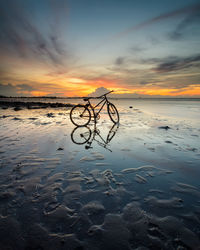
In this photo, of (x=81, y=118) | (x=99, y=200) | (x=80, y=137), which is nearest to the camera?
(x=99, y=200)

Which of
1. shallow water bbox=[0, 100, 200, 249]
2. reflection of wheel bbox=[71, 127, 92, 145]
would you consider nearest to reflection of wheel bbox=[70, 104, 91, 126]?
reflection of wheel bbox=[71, 127, 92, 145]

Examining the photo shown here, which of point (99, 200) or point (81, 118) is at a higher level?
point (81, 118)

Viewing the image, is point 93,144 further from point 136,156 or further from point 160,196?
point 160,196

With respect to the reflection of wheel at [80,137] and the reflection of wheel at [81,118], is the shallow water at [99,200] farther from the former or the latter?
the reflection of wheel at [81,118]

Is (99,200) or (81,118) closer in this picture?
(99,200)

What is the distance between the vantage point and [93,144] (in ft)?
18.2

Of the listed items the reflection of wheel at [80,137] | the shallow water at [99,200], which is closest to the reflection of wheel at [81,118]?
the reflection of wheel at [80,137]

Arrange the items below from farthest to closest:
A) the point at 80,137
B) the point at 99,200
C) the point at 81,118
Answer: the point at 81,118 → the point at 80,137 → the point at 99,200

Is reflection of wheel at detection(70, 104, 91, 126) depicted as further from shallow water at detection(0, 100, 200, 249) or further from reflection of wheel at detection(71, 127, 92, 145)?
shallow water at detection(0, 100, 200, 249)

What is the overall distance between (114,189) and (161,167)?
66.0 inches

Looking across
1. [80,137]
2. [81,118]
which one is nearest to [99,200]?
[80,137]

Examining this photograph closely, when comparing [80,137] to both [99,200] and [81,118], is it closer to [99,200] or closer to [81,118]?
[99,200]

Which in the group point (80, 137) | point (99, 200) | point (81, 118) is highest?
point (81, 118)

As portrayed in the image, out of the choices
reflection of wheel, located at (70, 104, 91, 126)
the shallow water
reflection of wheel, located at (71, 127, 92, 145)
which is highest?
reflection of wheel, located at (70, 104, 91, 126)
